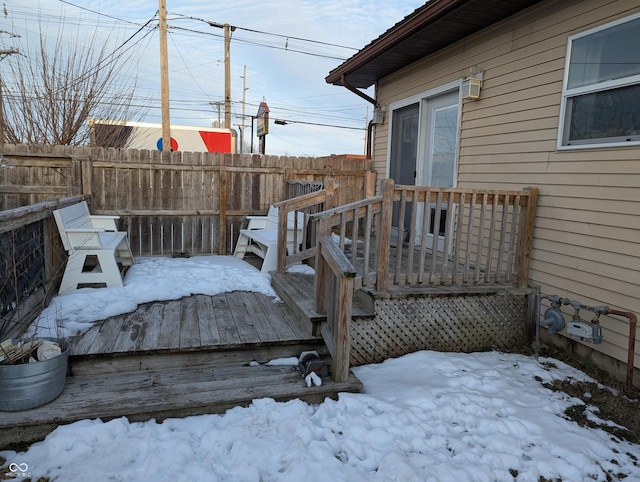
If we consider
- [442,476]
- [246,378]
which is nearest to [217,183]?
[246,378]

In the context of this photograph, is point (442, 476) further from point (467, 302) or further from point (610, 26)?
point (610, 26)

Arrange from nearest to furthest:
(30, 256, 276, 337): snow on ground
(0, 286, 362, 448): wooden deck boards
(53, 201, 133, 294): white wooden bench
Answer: (0, 286, 362, 448): wooden deck boards, (30, 256, 276, 337): snow on ground, (53, 201, 133, 294): white wooden bench

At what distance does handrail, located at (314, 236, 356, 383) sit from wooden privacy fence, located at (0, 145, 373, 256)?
2881 millimetres

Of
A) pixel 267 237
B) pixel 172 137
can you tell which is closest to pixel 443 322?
pixel 267 237

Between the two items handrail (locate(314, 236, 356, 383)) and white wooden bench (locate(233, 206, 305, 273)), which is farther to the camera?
white wooden bench (locate(233, 206, 305, 273))

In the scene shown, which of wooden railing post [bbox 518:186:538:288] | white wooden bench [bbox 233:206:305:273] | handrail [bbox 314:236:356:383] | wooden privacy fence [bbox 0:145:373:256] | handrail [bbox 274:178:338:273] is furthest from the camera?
wooden privacy fence [bbox 0:145:373:256]

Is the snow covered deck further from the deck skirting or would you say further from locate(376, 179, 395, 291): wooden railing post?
locate(376, 179, 395, 291): wooden railing post

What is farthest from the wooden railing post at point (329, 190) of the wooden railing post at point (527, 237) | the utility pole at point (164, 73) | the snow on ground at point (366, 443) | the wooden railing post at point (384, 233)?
the utility pole at point (164, 73)

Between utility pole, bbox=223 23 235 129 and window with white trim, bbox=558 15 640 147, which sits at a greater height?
utility pole, bbox=223 23 235 129

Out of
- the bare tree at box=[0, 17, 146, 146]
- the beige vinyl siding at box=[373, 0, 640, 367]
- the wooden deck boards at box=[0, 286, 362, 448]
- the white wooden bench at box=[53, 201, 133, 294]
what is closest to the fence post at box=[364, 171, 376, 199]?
the beige vinyl siding at box=[373, 0, 640, 367]

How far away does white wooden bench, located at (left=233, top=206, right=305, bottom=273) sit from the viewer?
5.09 meters

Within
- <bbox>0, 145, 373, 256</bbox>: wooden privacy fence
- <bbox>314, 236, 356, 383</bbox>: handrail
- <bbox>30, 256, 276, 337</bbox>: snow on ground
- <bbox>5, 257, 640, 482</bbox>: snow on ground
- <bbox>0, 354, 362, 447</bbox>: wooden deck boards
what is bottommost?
<bbox>5, 257, 640, 482</bbox>: snow on ground

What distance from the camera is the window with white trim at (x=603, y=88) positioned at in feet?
10.1

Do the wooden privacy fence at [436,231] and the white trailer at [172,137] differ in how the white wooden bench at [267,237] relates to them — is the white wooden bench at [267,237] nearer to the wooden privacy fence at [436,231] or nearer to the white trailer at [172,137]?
the wooden privacy fence at [436,231]
